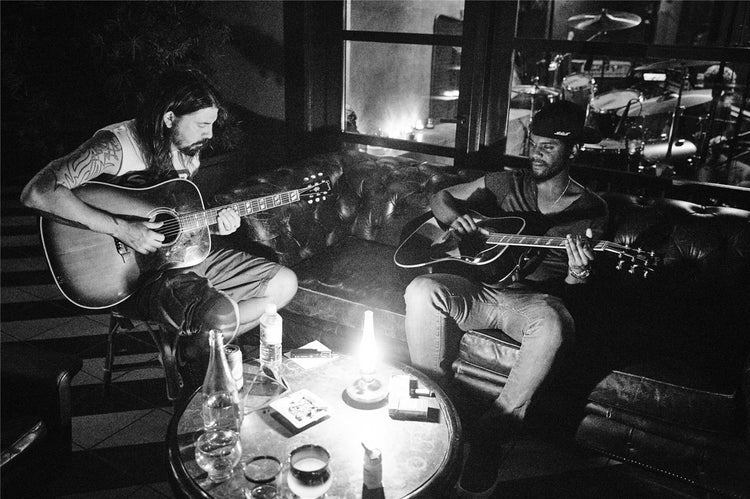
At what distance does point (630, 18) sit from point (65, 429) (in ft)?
16.4

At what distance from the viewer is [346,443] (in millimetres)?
1737

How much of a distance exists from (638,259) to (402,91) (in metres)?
3.15

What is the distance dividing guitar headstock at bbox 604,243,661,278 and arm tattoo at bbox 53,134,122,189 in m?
2.05

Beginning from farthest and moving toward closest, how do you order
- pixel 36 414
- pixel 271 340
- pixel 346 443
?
pixel 271 340 → pixel 36 414 → pixel 346 443

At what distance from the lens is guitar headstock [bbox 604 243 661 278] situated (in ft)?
7.20

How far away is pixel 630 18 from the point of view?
479 cm

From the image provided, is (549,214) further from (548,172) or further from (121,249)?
(121,249)

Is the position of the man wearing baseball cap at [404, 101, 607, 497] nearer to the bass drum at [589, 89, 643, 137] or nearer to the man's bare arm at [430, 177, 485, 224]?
the man's bare arm at [430, 177, 485, 224]

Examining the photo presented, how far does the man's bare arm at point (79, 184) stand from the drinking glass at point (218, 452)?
1.04 metres

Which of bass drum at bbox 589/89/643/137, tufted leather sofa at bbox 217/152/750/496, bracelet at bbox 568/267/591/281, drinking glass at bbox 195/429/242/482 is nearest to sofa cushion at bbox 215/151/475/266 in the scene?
tufted leather sofa at bbox 217/152/750/496

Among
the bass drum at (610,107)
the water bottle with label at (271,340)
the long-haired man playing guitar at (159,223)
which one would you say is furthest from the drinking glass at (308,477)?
the bass drum at (610,107)

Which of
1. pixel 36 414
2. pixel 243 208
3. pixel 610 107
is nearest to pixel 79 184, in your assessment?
pixel 243 208

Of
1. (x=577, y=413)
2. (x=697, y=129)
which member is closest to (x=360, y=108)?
(x=577, y=413)

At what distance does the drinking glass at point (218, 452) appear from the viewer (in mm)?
1582
